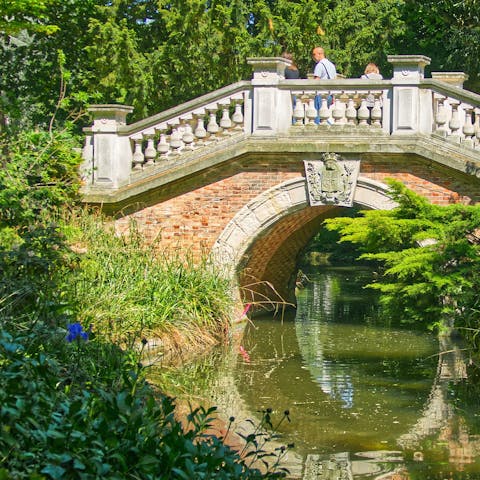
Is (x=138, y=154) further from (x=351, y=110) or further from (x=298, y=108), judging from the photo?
(x=351, y=110)

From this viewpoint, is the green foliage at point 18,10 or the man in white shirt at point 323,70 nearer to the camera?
the man in white shirt at point 323,70

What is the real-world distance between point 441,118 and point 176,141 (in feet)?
11.7

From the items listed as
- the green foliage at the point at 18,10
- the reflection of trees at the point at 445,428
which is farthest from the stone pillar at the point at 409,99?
the green foliage at the point at 18,10

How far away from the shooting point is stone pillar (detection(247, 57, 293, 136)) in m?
14.2

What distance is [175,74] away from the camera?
66.1 ft

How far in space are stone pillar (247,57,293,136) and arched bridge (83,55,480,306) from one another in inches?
0.5

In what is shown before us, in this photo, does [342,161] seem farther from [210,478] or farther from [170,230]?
[210,478]

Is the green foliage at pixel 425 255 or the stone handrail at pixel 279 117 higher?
the stone handrail at pixel 279 117

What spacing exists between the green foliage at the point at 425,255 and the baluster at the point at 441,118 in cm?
228

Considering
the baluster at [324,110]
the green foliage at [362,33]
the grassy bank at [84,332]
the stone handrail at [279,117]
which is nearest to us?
the grassy bank at [84,332]

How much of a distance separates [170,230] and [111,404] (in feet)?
31.6

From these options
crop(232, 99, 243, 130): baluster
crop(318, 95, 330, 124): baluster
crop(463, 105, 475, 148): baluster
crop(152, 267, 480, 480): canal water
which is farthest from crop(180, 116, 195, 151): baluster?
crop(463, 105, 475, 148): baluster

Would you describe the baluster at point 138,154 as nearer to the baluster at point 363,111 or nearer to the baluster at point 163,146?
the baluster at point 163,146

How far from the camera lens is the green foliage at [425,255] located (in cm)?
1066
